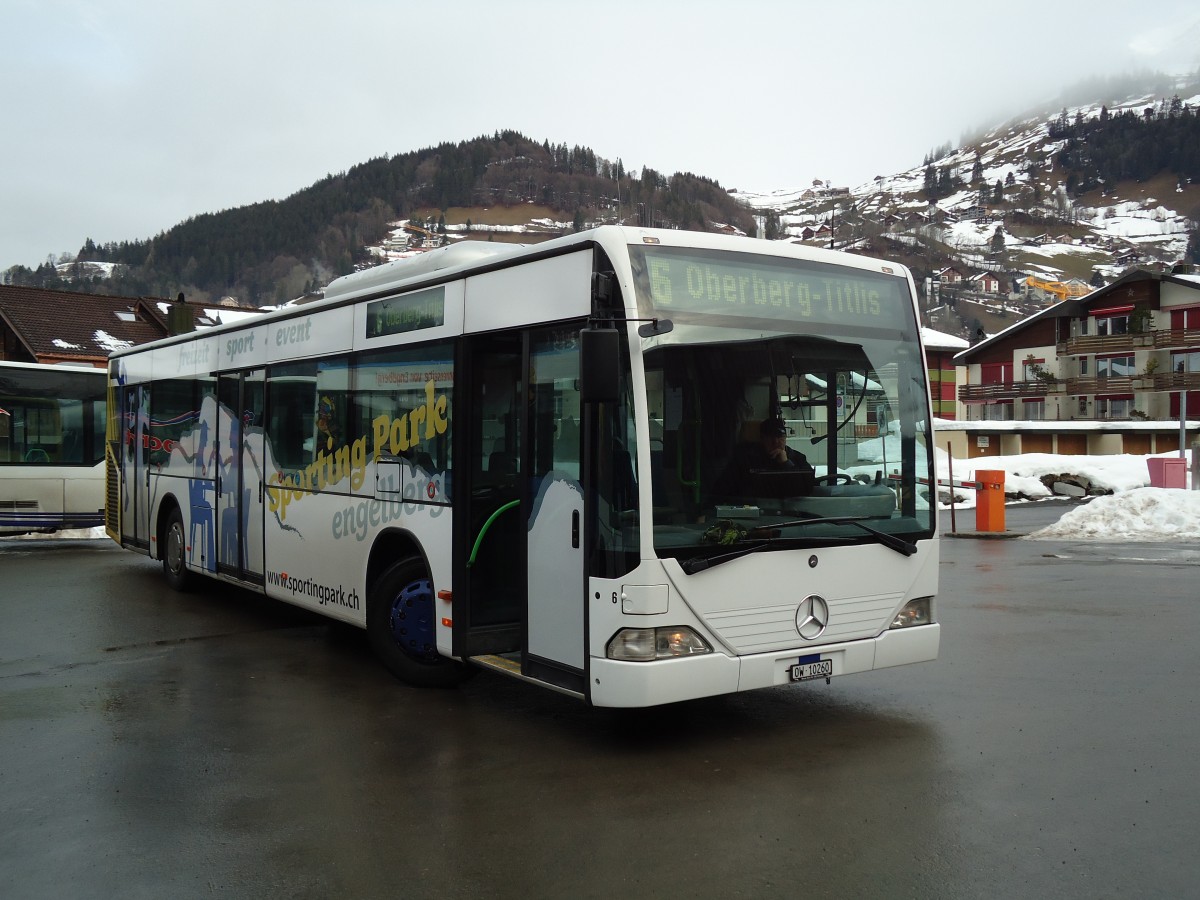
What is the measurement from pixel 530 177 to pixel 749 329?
173 m

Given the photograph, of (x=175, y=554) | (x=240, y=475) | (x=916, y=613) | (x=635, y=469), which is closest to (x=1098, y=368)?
(x=175, y=554)

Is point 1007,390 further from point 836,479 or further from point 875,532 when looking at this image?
point 836,479

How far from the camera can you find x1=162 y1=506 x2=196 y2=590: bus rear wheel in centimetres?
1291

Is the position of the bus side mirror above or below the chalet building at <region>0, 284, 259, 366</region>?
below

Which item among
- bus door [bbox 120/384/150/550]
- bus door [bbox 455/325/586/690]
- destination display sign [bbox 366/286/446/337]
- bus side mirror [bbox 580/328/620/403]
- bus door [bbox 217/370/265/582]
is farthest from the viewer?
bus door [bbox 120/384/150/550]

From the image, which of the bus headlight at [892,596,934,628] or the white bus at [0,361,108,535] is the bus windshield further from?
the white bus at [0,361,108,535]

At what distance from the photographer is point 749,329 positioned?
21.3ft

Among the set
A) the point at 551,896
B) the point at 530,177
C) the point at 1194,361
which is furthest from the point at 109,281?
the point at 551,896

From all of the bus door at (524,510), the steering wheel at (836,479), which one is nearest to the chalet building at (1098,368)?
the steering wheel at (836,479)

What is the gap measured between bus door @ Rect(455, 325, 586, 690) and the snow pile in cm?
1550

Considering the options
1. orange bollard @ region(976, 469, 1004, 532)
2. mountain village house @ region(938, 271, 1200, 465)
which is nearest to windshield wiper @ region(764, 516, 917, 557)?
orange bollard @ region(976, 469, 1004, 532)

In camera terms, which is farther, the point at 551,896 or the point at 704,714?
the point at 704,714

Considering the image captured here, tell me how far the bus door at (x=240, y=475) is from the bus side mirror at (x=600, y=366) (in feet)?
18.0

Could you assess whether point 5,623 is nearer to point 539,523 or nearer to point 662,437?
point 539,523
